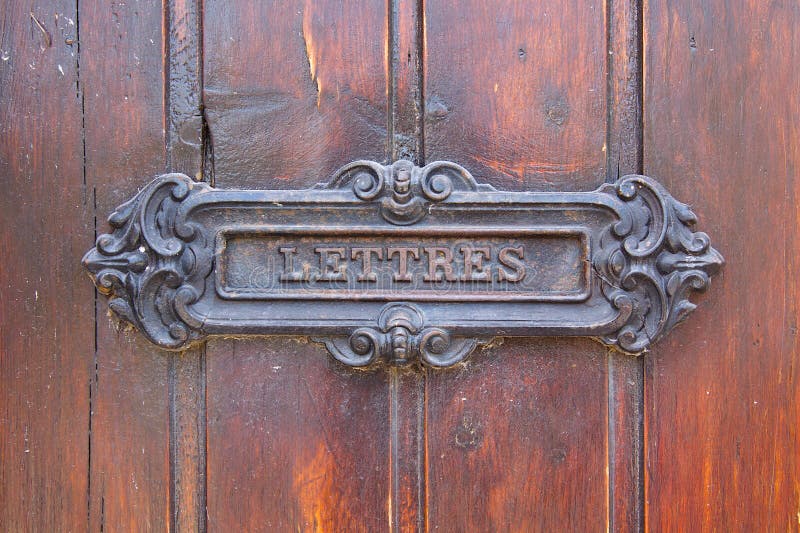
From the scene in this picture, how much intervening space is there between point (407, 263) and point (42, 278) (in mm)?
443

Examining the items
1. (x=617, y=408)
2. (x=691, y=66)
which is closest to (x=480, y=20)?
(x=691, y=66)

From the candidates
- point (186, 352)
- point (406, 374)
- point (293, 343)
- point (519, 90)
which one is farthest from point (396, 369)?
point (519, 90)

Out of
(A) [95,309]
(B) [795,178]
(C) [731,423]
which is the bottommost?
(C) [731,423]

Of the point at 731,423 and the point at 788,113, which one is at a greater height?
the point at 788,113

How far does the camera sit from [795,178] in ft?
2.33

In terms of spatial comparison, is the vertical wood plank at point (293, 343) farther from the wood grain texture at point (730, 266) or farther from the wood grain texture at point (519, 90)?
the wood grain texture at point (730, 266)

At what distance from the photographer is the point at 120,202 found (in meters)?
0.72

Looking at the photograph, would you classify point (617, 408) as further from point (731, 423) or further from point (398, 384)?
point (398, 384)

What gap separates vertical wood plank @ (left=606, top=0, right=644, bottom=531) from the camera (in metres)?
0.72

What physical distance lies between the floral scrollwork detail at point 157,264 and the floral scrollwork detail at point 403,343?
18 cm

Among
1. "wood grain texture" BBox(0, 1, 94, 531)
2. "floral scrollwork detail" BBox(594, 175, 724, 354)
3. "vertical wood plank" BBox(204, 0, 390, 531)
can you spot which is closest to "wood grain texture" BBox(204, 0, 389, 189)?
"vertical wood plank" BBox(204, 0, 390, 531)

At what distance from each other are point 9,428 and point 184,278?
0.29 m

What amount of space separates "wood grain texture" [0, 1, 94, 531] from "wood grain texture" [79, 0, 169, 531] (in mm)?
17

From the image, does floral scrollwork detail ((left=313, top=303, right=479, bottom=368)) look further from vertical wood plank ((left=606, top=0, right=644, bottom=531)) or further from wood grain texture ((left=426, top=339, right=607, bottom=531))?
vertical wood plank ((left=606, top=0, right=644, bottom=531))
